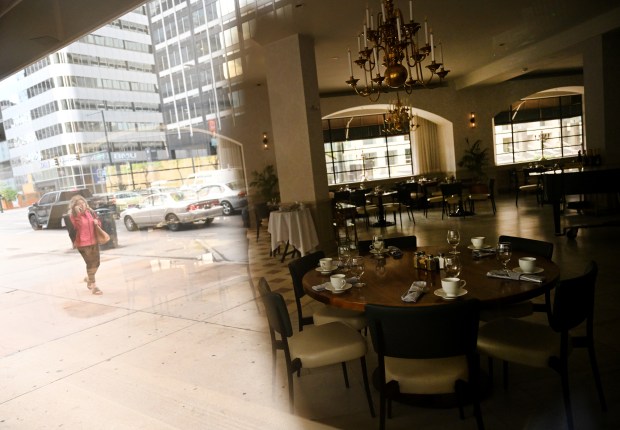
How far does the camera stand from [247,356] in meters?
3.45

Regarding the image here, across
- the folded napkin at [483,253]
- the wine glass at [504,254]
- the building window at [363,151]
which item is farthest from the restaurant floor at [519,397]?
the building window at [363,151]

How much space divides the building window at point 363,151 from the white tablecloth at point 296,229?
749 centimetres

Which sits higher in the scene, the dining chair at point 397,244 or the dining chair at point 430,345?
the dining chair at point 397,244

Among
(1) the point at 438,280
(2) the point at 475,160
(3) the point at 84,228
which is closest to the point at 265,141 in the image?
(3) the point at 84,228

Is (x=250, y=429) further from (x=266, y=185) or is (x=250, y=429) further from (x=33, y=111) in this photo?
(x=266, y=185)

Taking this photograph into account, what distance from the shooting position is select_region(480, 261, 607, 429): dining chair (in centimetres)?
206

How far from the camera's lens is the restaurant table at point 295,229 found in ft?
21.1

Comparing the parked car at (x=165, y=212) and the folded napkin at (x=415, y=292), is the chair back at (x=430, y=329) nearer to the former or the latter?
the folded napkin at (x=415, y=292)

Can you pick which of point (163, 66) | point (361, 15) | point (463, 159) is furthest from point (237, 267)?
point (463, 159)

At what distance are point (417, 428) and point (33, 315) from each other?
506cm

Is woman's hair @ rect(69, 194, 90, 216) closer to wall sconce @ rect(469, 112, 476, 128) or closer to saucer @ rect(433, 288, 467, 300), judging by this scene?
saucer @ rect(433, 288, 467, 300)

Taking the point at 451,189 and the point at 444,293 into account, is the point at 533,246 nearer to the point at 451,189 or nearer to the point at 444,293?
the point at 444,293

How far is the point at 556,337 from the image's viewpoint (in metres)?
2.23

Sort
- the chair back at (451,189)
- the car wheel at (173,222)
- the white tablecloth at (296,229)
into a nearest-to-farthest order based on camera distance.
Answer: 1. the white tablecloth at (296,229)
2. the car wheel at (173,222)
3. the chair back at (451,189)
